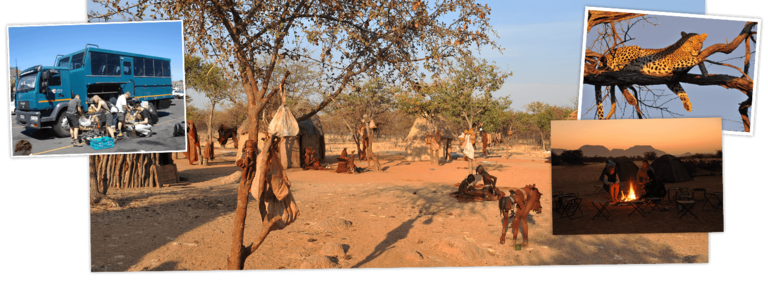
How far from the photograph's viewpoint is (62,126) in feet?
16.2

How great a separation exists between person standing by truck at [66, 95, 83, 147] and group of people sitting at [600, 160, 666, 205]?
247 inches

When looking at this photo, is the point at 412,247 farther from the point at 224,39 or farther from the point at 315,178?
the point at 315,178

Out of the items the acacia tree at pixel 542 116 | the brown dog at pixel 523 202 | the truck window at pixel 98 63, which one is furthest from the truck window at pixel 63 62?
the acacia tree at pixel 542 116

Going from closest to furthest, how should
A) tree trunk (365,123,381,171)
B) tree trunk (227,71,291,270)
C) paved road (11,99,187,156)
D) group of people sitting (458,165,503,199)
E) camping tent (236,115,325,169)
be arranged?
tree trunk (227,71,291,270)
paved road (11,99,187,156)
group of people sitting (458,165,503,199)
tree trunk (365,123,381,171)
camping tent (236,115,325,169)

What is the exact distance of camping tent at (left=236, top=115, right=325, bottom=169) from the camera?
1725 cm

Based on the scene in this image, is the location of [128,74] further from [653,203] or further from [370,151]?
[370,151]

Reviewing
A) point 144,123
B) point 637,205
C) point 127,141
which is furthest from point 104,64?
point 637,205

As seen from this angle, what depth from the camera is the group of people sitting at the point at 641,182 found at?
543cm

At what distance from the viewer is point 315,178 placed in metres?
14.3

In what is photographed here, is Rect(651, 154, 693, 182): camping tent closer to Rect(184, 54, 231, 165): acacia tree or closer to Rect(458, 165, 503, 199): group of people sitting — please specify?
Rect(458, 165, 503, 199): group of people sitting

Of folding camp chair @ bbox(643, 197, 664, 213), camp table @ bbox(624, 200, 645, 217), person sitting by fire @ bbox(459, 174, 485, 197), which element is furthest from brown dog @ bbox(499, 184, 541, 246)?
person sitting by fire @ bbox(459, 174, 485, 197)

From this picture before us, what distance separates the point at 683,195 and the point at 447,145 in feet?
53.9

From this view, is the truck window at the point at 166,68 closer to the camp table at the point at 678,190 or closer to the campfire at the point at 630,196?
the campfire at the point at 630,196

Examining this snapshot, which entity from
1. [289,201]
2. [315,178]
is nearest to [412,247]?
[289,201]
